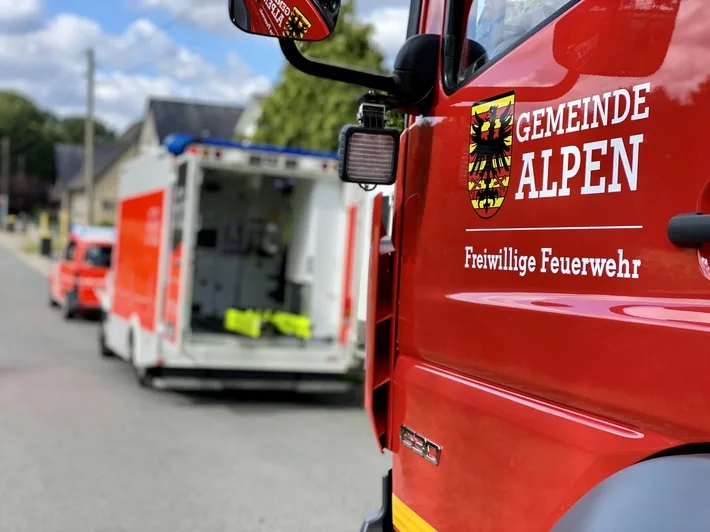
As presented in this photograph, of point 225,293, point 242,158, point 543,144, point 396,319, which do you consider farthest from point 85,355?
point 543,144

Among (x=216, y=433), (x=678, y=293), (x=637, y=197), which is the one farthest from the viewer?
(x=216, y=433)

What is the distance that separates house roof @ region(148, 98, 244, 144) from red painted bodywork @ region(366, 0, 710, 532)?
5394 cm

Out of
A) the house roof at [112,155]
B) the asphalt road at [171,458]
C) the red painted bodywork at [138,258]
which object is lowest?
the asphalt road at [171,458]

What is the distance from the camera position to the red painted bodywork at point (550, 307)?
177 cm

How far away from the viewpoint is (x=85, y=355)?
13.0 meters

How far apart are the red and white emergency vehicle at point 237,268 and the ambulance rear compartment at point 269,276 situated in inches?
0.5

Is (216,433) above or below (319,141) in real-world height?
Result: below

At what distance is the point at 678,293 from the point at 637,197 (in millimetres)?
259

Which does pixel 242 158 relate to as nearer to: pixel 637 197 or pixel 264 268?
pixel 264 268

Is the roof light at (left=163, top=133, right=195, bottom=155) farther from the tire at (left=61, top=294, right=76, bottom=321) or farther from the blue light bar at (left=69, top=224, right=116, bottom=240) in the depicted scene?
the tire at (left=61, top=294, right=76, bottom=321)

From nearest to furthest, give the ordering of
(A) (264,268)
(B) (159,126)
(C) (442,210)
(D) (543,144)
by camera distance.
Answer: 1. (D) (543,144)
2. (C) (442,210)
3. (A) (264,268)
4. (B) (159,126)

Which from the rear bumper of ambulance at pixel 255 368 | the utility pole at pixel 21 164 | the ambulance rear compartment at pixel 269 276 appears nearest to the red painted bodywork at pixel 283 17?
the ambulance rear compartment at pixel 269 276

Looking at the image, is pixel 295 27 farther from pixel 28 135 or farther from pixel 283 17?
pixel 28 135

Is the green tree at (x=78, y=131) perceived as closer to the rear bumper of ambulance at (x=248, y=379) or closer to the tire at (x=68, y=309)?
the tire at (x=68, y=309)
